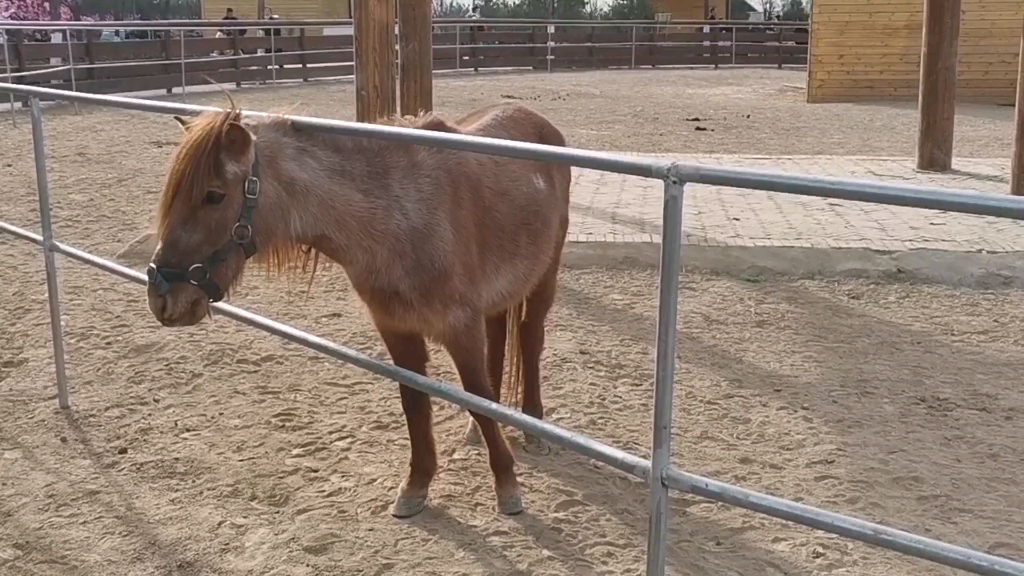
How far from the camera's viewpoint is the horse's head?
2.24 metres

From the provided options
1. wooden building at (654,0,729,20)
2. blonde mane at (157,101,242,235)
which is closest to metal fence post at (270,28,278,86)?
blonde mane at (157,101,242,235)

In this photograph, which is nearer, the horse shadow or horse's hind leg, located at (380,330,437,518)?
horse's hind leg, located at (380,330,437,518)

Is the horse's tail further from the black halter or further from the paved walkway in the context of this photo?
the paved walkway

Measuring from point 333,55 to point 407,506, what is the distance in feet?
62.7

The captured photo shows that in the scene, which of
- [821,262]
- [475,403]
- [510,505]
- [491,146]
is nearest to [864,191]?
[491,146]

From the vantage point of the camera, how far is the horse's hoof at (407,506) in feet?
9.90

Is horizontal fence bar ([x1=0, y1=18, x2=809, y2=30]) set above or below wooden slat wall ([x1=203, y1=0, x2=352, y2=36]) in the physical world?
below

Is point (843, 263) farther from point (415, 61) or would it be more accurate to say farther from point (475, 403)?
point (475, 403)

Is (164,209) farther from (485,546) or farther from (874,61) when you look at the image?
(874,61)

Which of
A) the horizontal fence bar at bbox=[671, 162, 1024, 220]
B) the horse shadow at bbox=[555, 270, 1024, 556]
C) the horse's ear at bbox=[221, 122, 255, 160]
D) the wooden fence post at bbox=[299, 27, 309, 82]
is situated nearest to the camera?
the horizontal fence bar at bbox=[671, 162, 1024, 220]

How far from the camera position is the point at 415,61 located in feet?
18.4

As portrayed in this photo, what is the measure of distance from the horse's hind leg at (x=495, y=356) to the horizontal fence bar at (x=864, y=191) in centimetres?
202

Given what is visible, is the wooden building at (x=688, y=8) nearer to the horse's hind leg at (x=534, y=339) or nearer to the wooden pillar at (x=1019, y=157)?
the wooden pillar at (x=1019, y=157)

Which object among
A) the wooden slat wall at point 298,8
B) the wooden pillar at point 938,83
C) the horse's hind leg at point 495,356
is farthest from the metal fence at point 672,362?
the wooden slat wall at point 298,8
